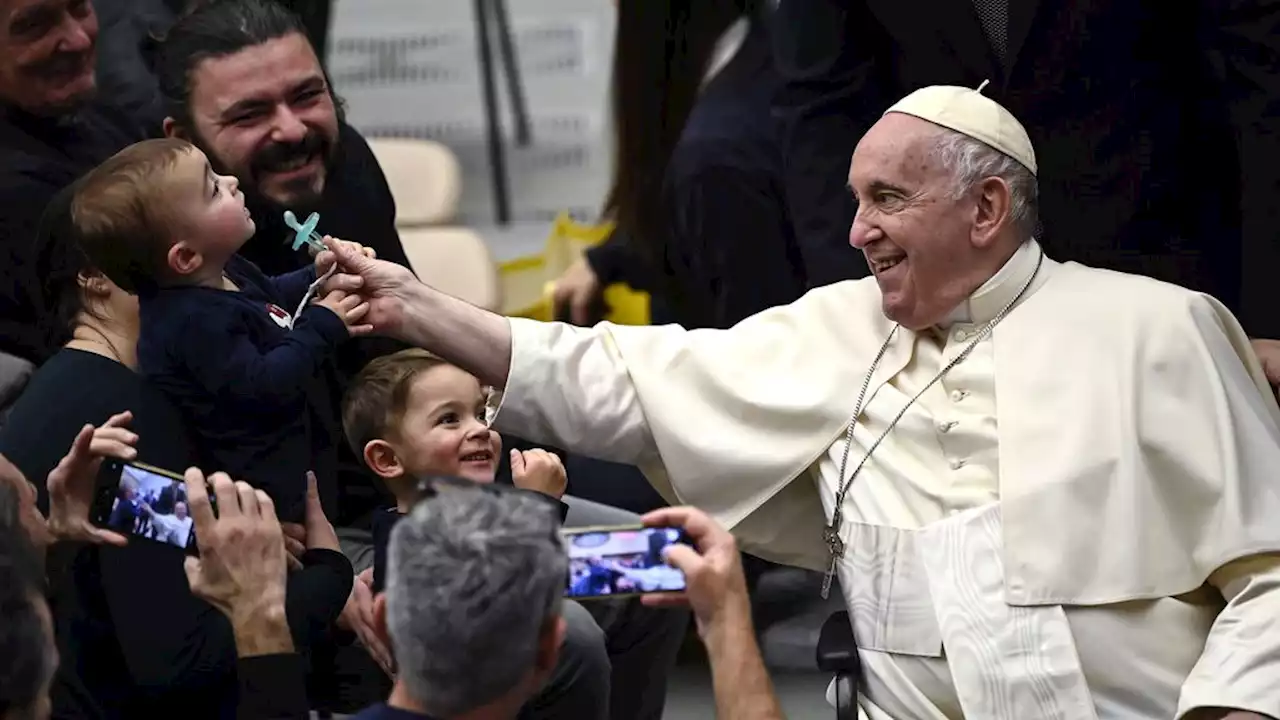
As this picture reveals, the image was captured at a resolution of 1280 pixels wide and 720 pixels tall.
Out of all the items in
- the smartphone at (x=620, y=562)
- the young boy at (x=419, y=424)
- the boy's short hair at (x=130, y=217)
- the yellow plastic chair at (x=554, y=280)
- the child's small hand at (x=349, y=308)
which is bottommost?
the yellow plastic chair at (x=554, y=280)

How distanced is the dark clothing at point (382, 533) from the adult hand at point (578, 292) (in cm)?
105

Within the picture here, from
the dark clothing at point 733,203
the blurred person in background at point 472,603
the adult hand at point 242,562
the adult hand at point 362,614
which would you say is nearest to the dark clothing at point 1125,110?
the dark clothing at point 733,203

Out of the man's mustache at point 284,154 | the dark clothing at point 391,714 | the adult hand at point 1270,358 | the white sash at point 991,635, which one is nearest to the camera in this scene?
the dark clothing at point 391,714

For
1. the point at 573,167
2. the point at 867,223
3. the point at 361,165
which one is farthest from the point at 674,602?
the point at 573,167

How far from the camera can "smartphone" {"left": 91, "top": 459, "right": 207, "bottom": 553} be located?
2.82 metres

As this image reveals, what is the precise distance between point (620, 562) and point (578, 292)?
1649 millimetres

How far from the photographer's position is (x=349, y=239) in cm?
346

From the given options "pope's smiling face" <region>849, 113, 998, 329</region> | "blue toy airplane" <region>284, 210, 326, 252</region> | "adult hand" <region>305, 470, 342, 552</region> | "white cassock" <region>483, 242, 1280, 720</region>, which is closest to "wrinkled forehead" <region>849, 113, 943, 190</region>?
"pope's smiling face" <region>849, 113, 998, 329</region>

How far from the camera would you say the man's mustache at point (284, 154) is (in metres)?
3.29

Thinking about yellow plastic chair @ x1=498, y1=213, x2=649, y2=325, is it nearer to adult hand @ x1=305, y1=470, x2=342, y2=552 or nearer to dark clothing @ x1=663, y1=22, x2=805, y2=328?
dark clothing @ x1=663, y1=22, x2=805, y2=328

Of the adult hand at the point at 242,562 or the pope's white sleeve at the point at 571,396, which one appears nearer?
the adult hand at the point at 242,562

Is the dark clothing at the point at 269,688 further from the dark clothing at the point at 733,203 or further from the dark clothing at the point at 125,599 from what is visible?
the dark clothing at the point at 733,203

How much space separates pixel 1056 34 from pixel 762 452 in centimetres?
98

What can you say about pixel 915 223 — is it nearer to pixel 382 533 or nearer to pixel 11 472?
pixel 382 533
